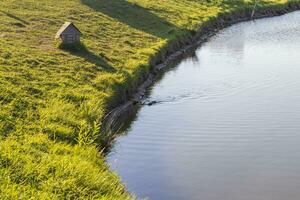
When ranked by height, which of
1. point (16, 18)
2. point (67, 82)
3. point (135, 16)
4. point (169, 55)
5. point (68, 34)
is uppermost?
point (68, 34)

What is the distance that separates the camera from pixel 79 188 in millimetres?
17688

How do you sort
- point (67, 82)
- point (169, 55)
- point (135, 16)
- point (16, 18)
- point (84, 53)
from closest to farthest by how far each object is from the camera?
point (67, 82) → point (84, 53) → point (16, 18) → point (169, 55) → point (135, 16)

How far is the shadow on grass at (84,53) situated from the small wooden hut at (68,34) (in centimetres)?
33

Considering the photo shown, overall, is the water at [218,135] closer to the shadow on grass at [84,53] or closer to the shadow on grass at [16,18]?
the shadow on grass at [84,53]

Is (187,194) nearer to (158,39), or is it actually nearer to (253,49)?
(158,39)

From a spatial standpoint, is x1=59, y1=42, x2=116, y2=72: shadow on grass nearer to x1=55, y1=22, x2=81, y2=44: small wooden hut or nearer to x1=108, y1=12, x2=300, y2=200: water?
x1=55, y1=22, x2=81, y2=44: small wooden hut

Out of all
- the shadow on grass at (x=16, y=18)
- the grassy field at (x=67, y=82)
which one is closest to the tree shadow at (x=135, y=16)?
the grassy field at (x=67, y=82)

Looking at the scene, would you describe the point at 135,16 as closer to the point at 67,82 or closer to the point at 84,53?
the point at 84,53

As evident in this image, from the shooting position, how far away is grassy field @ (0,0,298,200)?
18.2 meters

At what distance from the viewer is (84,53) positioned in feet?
127

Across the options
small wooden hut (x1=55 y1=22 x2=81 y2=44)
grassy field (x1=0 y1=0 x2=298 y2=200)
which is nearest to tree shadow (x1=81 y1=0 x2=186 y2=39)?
grassy field (x1=0 y1=0 x2=298 y2=200)

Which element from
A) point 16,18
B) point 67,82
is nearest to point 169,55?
point 16,18

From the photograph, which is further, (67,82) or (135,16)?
(135,16)

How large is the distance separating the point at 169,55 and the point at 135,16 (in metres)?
11.4
